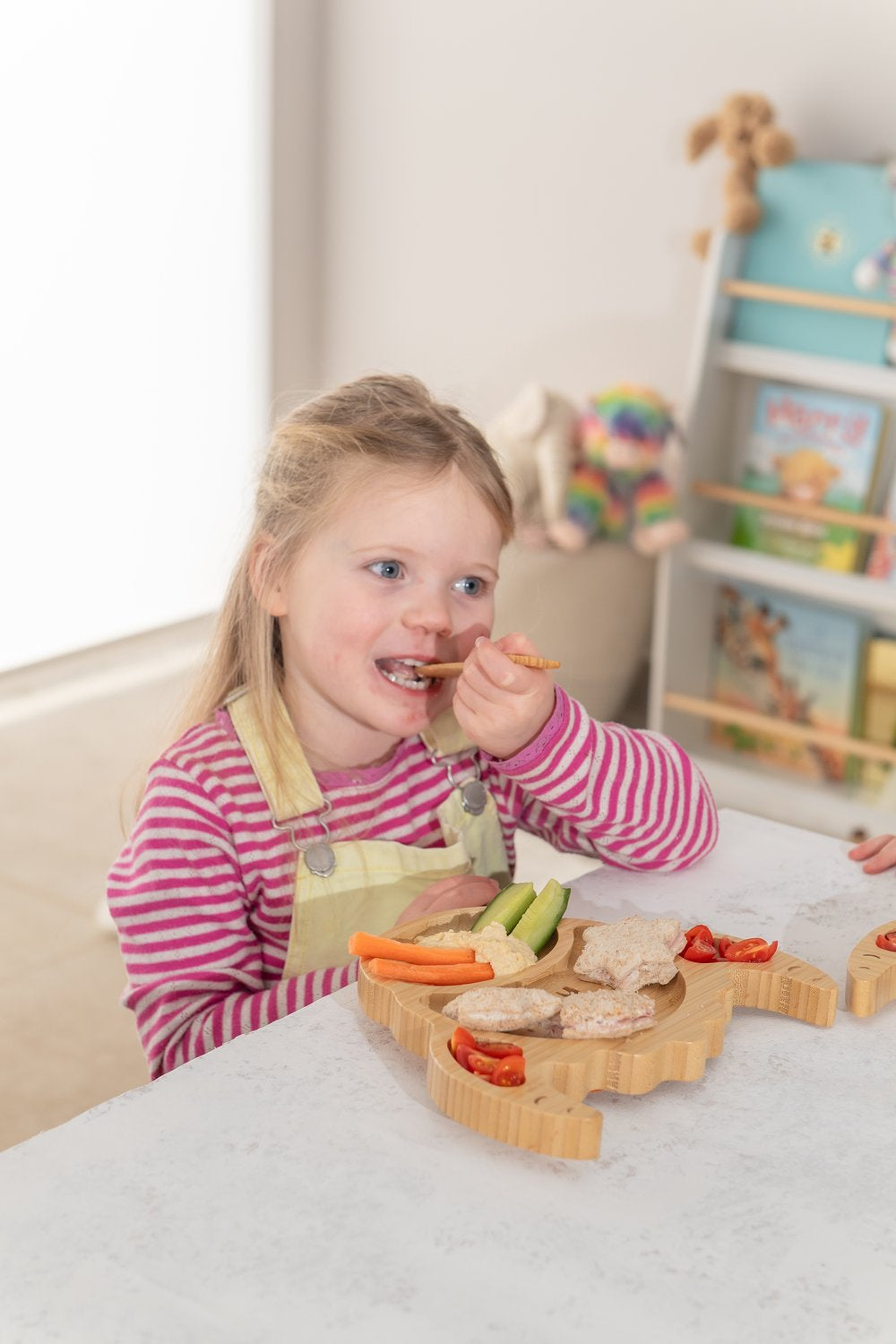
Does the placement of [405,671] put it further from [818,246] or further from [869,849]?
[818,246]

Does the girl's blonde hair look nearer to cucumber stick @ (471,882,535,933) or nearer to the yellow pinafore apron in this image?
the yellow pinafore apron

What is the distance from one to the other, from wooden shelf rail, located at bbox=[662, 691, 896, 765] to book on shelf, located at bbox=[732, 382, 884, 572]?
0.29m

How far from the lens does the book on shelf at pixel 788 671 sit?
2807 mm

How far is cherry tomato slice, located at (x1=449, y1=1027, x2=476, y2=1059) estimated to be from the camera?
0.76m

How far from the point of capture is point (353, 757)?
4.09 ft

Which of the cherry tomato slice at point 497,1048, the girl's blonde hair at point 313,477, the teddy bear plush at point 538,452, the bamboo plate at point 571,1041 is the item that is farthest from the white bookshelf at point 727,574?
the cherry tomato slice at point 497,1048

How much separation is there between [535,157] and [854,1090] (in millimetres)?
2689


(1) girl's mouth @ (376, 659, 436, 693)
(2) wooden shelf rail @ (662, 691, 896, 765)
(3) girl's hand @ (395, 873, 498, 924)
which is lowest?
(2) wooden shelf rail @ (662, 691, 896, 765)

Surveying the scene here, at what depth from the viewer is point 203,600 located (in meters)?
3.80

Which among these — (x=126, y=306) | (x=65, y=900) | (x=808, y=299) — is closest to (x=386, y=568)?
(x=65, y=900)

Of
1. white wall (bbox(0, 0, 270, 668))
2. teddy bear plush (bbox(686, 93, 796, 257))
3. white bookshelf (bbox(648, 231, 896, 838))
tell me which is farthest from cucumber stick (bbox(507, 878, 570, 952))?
white wall (bbox(0, 0, 270, 668))

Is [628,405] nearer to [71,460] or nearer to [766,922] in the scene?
[71,460]

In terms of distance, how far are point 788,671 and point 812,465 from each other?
39cm

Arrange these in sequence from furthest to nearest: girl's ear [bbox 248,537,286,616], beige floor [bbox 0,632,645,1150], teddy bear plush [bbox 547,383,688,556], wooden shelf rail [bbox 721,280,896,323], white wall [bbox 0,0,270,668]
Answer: white wall [bbox 0,0,270,668], teddy bear plush [bbox 547,383,688,556], wooden shelf rail [bbox 721,280,896,323], beige floor [bbox 0,632,645,1150], girl's ear [bbox 248,537,286,616]
